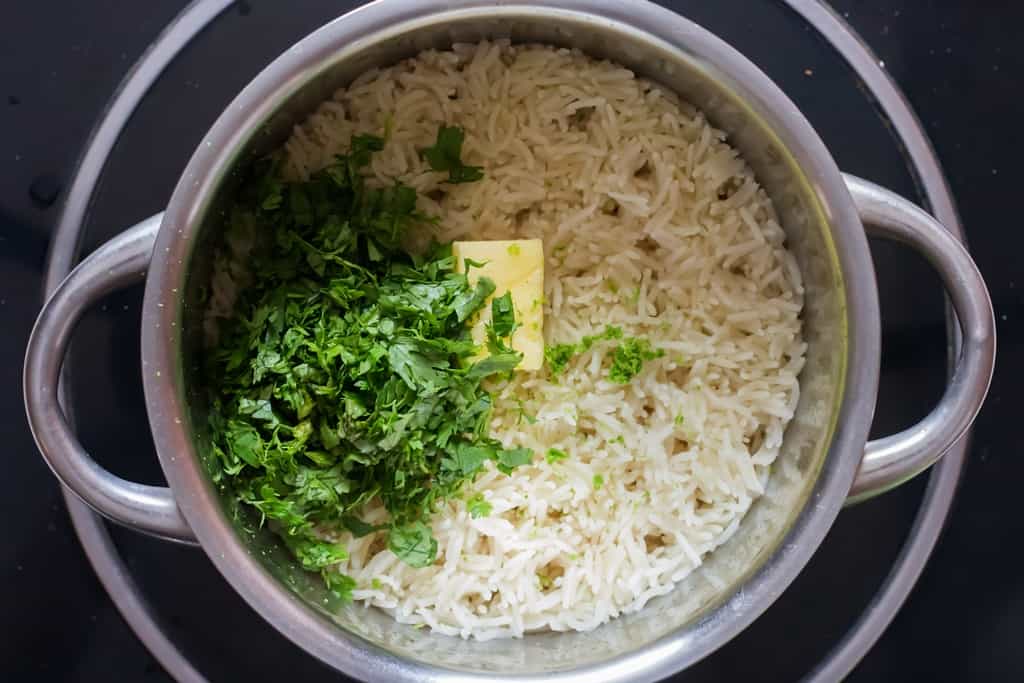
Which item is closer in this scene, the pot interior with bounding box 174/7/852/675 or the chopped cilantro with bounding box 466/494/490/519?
the pot interior with bounding box 174/7/852/675

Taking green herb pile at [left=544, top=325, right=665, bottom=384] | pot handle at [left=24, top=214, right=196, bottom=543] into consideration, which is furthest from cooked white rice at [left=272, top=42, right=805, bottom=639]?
pot handle at [left=24, top=214, right=196, bottom=543]

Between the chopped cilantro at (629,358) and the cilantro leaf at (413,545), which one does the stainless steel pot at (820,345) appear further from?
the chopped cilantro at (629,358)

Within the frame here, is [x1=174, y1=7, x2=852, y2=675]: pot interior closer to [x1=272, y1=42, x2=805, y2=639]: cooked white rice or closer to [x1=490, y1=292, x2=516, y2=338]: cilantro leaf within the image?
[x1=272, y1=42, x2=805, y2=639]: cooked white rice

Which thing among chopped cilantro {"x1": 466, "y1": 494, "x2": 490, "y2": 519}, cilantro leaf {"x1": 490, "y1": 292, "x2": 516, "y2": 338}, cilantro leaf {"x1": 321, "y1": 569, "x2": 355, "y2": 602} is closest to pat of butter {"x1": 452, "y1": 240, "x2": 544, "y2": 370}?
cilantro leaf {"x1": 490, "y1": 292, "x2": 516, "y2": 338}

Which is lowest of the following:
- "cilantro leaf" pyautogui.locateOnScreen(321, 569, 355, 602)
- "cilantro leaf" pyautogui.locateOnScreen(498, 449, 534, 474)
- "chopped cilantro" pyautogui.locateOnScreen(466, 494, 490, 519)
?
"cilantro leaf" pyautogui.locateOnScreen(321, 569, 355, 602)

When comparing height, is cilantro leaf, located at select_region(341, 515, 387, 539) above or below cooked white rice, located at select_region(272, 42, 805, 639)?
below

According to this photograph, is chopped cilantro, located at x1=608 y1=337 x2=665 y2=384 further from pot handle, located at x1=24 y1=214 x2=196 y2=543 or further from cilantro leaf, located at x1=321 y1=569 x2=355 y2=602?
pot handle, located at x1=24 y1=214 x2=196 y2=543

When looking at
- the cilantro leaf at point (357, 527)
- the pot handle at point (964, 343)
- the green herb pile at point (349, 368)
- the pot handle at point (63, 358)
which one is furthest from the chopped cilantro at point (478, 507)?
the pot handle at point (964, 343)
